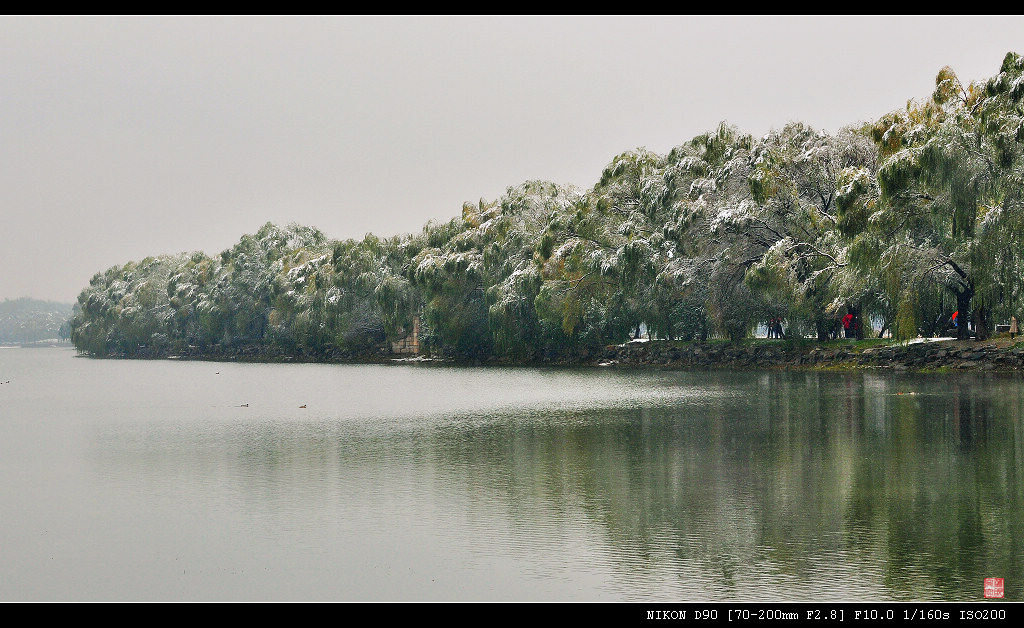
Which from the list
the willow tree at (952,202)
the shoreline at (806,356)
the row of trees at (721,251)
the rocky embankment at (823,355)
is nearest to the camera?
the willow tree at (952,202)

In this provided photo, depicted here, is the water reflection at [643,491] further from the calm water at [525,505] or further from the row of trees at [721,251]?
the row of trees at [721,251]

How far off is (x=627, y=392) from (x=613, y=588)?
86.8ft

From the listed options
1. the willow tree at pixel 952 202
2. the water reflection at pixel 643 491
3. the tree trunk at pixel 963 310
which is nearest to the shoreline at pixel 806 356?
the tree trunk at pixel 963 310

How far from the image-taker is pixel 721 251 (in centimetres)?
5375

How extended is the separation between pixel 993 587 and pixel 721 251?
46.1 meters

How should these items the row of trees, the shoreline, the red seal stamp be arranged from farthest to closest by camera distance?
the shoreline, the row of trees, the red seal stamp

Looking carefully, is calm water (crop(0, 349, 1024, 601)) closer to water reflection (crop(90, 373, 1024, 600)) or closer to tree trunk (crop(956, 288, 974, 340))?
water reflection (crop(90, 373, 1024, 600))

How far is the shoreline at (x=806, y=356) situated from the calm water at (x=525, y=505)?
16.7 metres

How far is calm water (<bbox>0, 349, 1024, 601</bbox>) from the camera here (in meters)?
9.11

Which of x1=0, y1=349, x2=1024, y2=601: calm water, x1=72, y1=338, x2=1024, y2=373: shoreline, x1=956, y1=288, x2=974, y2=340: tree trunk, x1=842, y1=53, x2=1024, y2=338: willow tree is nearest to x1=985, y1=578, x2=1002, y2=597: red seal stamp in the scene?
x1=0, y1=349, x2=1024, y2=601: calm water

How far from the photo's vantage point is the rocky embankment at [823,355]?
1655 inches
